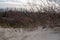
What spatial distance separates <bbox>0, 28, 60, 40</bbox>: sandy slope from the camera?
4.40ft

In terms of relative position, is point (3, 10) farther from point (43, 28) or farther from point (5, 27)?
point (43, 28)

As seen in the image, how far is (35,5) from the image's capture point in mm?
1388

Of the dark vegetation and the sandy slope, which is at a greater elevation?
the dark vegetation

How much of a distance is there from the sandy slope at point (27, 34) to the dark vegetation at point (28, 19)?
0.06 metres

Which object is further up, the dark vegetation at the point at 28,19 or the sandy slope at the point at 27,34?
the dark vegetation at the point at 28,19

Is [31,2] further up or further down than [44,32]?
further up

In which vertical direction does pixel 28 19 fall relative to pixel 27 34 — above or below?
above

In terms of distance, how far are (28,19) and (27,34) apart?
0.56 ft

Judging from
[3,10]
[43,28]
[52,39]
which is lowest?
[52,39]

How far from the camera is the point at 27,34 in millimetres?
1361

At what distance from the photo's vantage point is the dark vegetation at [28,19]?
1337 mm

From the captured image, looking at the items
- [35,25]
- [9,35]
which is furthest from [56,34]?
[9,35]

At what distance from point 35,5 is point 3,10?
0.37 meters

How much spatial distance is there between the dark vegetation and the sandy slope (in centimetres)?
6
